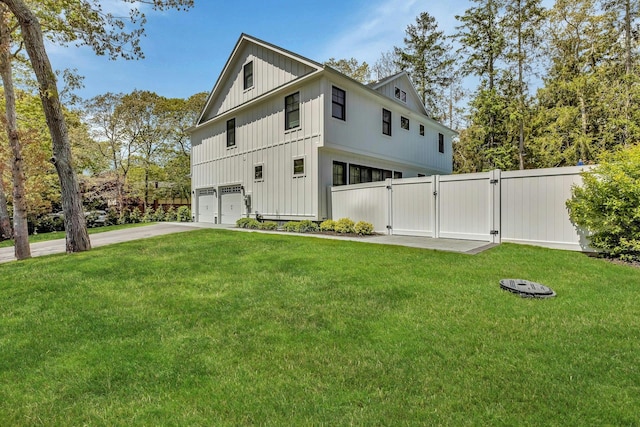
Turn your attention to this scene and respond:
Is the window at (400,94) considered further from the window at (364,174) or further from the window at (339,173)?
the window at (339,173)

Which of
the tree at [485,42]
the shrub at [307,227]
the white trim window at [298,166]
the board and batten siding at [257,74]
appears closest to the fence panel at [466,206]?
the shrub at [307,227]

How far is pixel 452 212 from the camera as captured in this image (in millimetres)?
8312

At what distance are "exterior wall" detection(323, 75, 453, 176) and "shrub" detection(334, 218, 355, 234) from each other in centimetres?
290

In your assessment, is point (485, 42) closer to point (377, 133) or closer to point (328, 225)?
point (377, 133)

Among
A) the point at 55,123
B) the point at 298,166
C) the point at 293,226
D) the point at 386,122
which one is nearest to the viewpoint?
the point at 55,123

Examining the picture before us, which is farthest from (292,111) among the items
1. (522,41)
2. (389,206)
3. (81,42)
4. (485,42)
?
(522,41)

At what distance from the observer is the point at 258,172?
14016 mm

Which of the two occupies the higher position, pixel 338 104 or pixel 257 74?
pixel 257 74

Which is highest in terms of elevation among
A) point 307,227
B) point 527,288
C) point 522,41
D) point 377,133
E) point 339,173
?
point 522,41

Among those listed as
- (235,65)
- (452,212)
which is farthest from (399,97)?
(452,212)

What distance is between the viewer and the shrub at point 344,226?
1019 centimetres

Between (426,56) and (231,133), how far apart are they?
17.5 m

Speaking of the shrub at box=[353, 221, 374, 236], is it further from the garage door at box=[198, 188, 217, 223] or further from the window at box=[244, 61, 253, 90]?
the garage door at box=[198, 188, 217, 223]

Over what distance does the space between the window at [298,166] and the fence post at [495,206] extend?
6.62m
